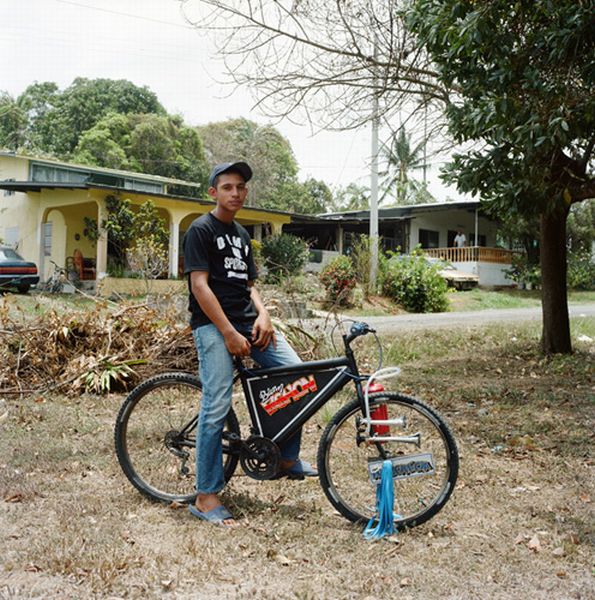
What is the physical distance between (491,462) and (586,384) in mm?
3351

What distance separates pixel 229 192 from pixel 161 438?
1711 mm

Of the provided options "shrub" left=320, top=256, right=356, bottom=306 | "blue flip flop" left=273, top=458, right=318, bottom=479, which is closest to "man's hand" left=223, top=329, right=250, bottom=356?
"blue flip flop" left=273, top=458, right=318, bottom=479

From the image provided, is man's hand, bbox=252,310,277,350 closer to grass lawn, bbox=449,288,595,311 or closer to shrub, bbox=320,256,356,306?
shrub, bbox=320,256,356,306

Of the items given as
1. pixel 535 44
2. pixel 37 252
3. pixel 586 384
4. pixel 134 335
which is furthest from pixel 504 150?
pixel 37 252

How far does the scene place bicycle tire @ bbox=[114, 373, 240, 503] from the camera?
14.0 feet

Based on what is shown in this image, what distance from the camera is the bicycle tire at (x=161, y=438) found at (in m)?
4.26

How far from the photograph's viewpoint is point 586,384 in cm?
787

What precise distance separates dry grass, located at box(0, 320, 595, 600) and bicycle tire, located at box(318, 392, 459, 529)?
0.40 feet

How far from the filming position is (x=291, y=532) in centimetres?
374

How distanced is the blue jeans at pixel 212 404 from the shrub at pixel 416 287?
17597 millimetres

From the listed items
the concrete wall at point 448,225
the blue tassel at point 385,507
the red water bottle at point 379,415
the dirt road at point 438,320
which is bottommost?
the blue tassel at point 385,507

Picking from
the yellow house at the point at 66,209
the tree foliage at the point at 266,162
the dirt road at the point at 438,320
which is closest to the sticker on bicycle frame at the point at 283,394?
the dirt road at the point at 438,320

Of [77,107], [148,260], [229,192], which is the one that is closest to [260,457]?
[229,192]

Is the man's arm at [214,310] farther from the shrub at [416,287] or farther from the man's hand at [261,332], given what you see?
the shrub at [416,287]
